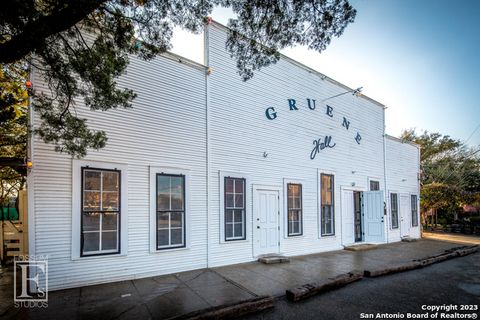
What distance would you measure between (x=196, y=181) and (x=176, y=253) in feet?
6.28

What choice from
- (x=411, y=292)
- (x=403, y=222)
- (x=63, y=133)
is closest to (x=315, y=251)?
(x=411, y=292)

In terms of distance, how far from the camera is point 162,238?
696cm

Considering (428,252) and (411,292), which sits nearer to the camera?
(411,292)

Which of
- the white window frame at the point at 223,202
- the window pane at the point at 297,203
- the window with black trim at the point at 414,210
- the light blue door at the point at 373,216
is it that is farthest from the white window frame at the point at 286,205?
the window with black trim at the point at 414,210

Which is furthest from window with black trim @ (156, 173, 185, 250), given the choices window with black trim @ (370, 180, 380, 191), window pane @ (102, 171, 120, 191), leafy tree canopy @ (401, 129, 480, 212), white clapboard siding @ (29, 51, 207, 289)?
leafy tree canopy @ (401, 129, 480, 212)

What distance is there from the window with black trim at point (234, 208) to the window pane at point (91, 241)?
3.36 meters

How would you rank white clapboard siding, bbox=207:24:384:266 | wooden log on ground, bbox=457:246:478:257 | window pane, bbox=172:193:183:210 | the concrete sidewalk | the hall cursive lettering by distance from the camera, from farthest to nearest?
the hall cursive lettering → wooden log on ground, bbox=457:246:478:257 → white clapboard siding, bbox=207:24:384:266 → window pane, bbox=172:193:183:210 → the concrete sidewalk

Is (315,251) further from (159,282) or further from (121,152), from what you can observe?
(121,152)

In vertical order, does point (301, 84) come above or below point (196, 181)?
above

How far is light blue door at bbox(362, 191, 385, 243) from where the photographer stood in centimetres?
1159

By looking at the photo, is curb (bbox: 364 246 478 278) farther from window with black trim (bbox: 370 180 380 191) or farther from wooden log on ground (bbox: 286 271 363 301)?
window with black trim (bbox: 370 180 380 191)

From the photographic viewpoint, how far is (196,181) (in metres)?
7.56

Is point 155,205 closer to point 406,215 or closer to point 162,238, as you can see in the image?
point 162,238

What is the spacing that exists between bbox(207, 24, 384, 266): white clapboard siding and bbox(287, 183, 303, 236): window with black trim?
0.71 feet
